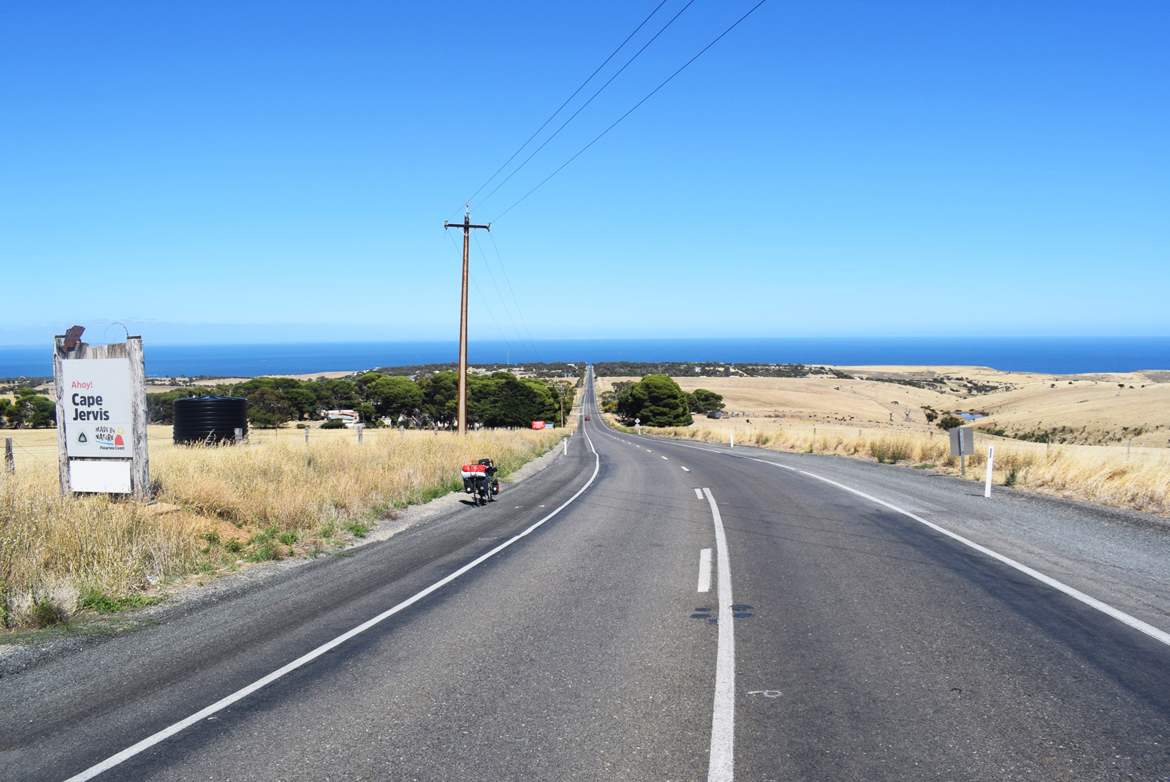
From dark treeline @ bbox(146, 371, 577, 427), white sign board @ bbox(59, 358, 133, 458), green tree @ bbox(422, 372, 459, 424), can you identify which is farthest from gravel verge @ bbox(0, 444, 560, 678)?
green tree @ bbox(422, 372, 459, 424)

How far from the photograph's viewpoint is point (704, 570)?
9.06 metres

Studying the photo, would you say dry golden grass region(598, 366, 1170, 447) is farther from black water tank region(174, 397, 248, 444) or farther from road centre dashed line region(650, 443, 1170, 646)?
black water tank region(174, 397, 248, 444)

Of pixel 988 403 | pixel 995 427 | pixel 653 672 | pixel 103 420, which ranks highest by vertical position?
pixel 103 420

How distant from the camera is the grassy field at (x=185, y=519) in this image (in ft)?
25.8

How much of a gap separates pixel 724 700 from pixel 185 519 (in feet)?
29.4

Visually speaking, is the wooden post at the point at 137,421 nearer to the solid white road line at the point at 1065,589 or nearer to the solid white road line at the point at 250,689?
the solid white road line at the point at 250,689

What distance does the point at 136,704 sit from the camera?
519 centimetres

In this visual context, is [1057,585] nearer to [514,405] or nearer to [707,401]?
[514,405]

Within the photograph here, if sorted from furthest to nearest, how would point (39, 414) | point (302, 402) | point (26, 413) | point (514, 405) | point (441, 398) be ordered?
point (441, 398), point (302, 402), point (514, 405), point (26, 413), point (39, 414)

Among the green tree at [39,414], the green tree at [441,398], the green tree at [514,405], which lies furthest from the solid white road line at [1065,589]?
the green tree at [441,398]

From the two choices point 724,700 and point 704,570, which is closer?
point 724,700

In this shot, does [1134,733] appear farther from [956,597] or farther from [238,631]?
[238,631]

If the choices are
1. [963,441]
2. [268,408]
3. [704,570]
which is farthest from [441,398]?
[704,570]

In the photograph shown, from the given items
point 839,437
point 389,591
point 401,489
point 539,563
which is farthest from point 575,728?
point 839,437
